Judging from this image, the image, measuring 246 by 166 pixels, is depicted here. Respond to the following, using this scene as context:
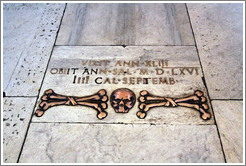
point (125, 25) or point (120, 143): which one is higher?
point (125, 25)

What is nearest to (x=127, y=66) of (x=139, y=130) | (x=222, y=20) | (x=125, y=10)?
(x=139, y=130)

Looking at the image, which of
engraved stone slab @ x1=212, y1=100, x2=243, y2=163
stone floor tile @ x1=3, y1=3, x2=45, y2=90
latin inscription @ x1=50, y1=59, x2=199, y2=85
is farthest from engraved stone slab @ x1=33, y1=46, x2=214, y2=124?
stone floor tile @ x1=3, y1=3, x2=45, y2=90

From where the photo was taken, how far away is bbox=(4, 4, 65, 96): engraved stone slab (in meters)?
2.00

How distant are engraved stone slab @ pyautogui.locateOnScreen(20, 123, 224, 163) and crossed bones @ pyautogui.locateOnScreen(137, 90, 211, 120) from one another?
14 cm

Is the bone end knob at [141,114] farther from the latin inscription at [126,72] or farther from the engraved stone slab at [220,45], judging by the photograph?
the engraved stone slab at [220,45]

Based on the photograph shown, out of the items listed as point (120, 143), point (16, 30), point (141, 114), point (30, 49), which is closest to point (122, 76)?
point (141, 114)

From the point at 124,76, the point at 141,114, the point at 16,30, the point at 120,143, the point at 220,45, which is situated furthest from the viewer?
the point at 16,30

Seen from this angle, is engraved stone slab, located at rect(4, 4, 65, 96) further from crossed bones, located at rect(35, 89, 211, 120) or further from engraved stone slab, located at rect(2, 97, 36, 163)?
crossed bones, located at rect(35, 89, 211, 120)

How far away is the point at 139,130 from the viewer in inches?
64.9

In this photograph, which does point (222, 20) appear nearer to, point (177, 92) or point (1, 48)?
point (177, 92)

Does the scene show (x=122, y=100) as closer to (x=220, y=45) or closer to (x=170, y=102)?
(x=170, y=102)

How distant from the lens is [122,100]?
1.80 metres

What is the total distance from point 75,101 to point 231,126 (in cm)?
122

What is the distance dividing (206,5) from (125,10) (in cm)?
103
